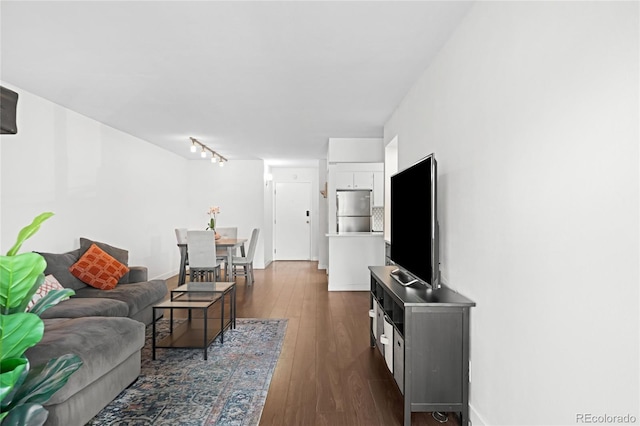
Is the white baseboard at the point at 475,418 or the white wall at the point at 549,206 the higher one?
the white wall at the point at 549,206

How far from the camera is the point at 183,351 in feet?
11.7

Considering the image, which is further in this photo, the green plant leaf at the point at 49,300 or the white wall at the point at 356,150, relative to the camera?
the white wall at the point at 356,150

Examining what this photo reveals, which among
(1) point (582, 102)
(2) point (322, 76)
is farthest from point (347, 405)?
(2) point (322, 76)

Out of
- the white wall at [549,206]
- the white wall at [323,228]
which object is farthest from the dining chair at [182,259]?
the white wall at [549,206]

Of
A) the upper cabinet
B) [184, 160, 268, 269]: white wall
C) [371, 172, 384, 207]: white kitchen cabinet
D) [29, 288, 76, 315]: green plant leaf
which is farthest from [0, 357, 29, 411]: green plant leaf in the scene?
[184, 160, 268, 269]: white wall

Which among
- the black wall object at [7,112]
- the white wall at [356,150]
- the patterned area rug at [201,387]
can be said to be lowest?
the patterned area rug at [201,387]

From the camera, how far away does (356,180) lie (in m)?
7.24

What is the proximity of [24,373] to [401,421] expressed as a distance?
2054mm

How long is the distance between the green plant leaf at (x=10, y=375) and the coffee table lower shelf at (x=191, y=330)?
90.3 inches

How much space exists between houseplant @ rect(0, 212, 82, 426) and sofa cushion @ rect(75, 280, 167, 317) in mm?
2988

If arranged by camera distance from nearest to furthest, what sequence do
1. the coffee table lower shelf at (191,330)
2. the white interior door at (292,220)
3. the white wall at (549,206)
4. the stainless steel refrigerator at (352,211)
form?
the white wall at (549,206)
the coffee table lower shelf at (191,330)
the stainless steel refrigerator at (352,211)
the white interior door at (292,220)

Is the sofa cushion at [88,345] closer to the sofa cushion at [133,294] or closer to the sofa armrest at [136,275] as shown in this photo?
the sofa cushion at [133,294]

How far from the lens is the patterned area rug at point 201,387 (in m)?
2.44

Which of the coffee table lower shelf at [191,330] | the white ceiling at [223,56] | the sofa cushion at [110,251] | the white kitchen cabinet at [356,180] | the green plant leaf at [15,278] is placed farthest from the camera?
the white kitchen cabinet at [356,180]
